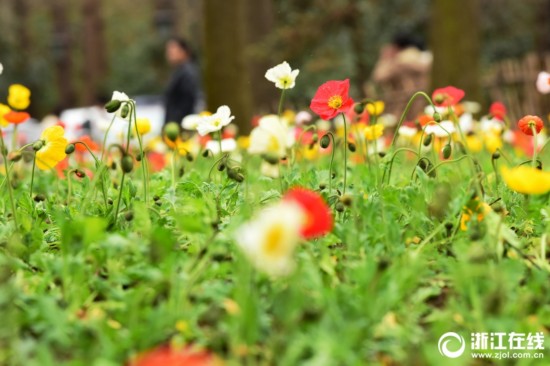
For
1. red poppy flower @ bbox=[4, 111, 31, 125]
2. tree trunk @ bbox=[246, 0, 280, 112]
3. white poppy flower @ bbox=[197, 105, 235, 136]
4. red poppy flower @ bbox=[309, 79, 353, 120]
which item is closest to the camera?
red poppy flower @ bbox=[309, 79, 353, 120]

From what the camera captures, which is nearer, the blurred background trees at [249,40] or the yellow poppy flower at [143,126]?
the yellow poppy flower at [143,126]

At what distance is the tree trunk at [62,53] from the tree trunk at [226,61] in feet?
70.4

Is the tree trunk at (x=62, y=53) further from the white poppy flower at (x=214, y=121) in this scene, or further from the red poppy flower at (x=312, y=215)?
the red poppy flower at (x=312, y=215)

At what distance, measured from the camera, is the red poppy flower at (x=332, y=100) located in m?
2.56

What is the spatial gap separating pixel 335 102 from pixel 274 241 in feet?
4.02

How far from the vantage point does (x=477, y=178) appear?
2.09m

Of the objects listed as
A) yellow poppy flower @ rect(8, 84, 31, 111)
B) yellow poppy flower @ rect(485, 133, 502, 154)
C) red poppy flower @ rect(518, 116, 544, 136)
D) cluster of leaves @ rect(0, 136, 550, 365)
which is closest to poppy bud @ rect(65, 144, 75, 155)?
cluster of leaves @ rect(0, 136, 550, 365)

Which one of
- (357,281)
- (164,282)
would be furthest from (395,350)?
(164,282)

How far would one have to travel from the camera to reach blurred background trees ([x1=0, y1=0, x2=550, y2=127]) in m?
9.55

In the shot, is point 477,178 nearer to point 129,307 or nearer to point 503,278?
point 503,278

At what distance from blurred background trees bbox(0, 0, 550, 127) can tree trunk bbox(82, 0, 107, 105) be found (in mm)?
33

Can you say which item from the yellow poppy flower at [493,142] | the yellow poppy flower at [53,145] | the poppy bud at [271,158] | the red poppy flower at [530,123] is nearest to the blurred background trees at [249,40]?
the yellow poppy flower at [493,142]

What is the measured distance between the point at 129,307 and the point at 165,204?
3.32ft

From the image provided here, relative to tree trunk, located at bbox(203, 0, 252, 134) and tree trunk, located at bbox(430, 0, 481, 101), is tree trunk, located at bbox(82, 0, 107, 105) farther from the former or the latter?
tree trunk, located at bbox(430, 0, 481, 101)
